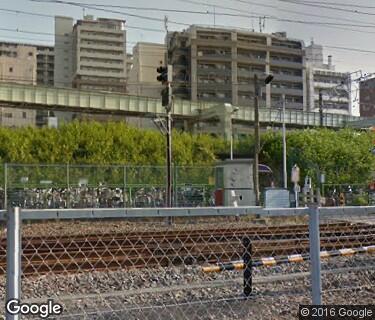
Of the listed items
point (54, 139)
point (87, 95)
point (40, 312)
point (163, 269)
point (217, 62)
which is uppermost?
point (217, 62)

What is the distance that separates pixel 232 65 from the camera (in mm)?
94062

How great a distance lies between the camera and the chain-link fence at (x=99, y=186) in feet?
85.6

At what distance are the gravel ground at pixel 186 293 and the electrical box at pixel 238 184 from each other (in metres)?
16.0

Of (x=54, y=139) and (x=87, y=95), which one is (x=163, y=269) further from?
(x=87, y=95)

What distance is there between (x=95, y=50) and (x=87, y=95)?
54607 mm

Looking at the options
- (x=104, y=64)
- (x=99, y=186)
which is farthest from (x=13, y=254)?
(x=104, y=64)

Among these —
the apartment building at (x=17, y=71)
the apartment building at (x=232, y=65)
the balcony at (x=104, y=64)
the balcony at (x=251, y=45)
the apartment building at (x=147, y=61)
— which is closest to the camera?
the apartment building at (x=17, y=71)

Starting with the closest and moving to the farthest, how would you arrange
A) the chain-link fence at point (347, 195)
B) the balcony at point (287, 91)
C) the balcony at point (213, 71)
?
the chain-link fence at point (347, 195)
the balcony at point (213, 71)
the balcony at point (287, 91)

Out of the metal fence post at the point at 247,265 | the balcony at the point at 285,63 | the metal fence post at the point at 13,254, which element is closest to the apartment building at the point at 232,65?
the balcony at the point at 285,63

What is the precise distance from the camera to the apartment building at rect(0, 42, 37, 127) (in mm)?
88125

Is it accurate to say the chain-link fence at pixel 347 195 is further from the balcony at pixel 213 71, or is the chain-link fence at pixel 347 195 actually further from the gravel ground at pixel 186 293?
the balcony at pixel 213 71

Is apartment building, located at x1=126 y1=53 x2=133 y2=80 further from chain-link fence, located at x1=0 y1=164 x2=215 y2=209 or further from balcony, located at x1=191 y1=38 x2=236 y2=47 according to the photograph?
chain-link fence, located at x1=0 y1=164 x2=215 y2=209

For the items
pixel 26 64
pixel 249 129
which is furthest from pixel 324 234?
pixel 26 64

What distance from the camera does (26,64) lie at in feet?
331
